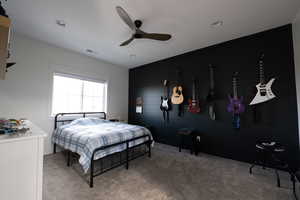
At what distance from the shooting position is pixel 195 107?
3.28 metres

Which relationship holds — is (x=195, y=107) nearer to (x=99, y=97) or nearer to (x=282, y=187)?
(x=282, y=187)

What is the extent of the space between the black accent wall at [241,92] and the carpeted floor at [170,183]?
0.52 m

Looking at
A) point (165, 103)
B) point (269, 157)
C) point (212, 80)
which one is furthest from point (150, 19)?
point (269, 157)

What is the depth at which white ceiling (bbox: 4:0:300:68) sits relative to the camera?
73.5 inches

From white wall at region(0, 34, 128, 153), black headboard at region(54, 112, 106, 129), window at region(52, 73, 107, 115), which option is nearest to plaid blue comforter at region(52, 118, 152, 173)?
black headboard at region(54, 112, 106, 129)

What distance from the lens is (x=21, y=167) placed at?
92cm

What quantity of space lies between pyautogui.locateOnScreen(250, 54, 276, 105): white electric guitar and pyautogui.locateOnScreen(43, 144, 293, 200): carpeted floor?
4.35ft

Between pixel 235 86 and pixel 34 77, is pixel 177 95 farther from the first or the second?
Answer: pixel 34 77

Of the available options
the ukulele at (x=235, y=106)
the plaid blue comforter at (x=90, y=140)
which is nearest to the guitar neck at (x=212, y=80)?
the ukulele at (x=235, y=106)

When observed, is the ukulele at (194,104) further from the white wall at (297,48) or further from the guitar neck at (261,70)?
A: the white wall at (297,48)

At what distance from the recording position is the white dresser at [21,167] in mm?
865

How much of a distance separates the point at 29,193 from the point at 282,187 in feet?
10.1

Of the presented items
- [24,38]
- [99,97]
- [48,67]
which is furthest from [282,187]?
[24,38]

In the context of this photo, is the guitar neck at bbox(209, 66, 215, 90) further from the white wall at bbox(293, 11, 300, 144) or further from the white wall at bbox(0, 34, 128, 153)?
the white wall at bbox(0, 34, 128, 153)
